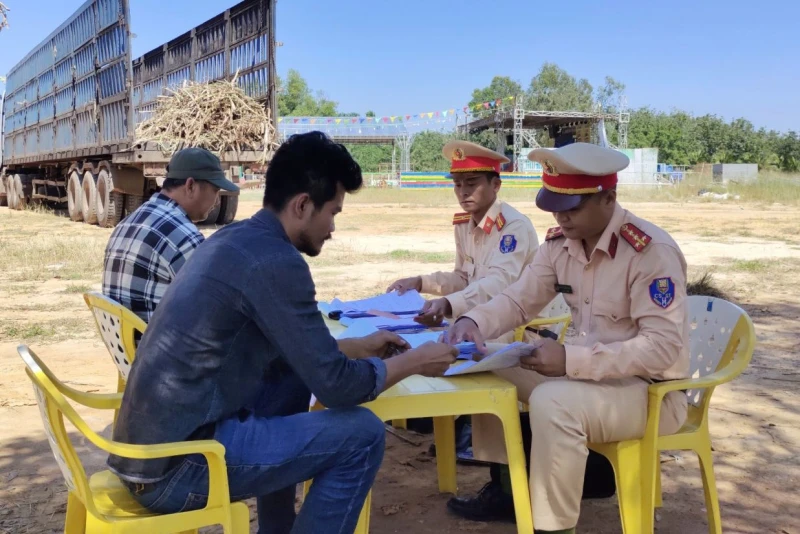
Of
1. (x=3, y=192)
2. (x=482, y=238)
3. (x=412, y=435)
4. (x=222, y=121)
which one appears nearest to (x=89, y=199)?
(x=222, y=121)

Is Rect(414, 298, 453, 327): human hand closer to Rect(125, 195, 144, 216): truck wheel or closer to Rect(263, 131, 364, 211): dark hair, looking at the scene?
Rect(263, 131, 364, 211): dark hair

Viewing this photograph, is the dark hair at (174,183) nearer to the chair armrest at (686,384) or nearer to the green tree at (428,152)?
the chair armrest at (686,384)

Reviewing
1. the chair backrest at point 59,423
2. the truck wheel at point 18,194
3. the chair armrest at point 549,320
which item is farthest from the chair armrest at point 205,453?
the truck wheel at point 18,194

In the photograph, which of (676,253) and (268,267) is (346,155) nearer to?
(268,267)

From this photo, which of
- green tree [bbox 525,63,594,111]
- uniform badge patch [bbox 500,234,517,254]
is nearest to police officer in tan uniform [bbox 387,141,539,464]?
uniform badge patch [bbox 500,234,517,254]

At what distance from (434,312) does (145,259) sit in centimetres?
125

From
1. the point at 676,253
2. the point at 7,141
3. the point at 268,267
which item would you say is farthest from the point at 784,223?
the point at 7,141

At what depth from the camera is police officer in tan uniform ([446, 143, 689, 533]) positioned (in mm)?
2352

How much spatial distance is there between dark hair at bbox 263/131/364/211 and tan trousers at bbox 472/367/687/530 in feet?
3.16

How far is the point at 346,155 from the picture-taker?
209cm

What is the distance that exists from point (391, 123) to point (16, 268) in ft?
119

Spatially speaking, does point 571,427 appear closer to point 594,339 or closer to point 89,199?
point 594,339

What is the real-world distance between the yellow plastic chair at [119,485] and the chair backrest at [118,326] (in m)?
0.68

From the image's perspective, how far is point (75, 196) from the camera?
16.6 m
